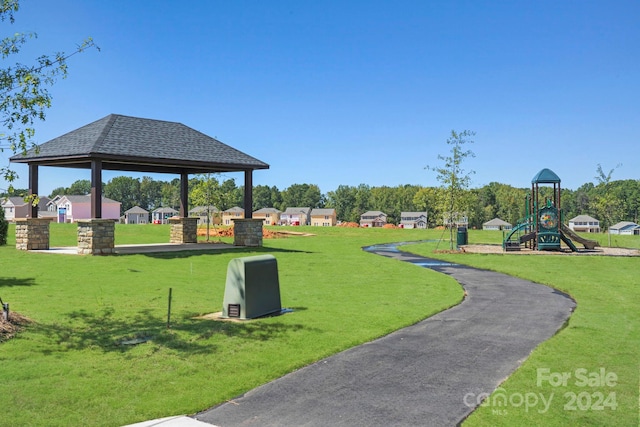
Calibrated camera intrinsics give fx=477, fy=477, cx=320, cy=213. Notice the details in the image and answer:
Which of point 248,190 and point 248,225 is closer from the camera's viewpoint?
point 248,190

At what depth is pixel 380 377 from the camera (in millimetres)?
6629

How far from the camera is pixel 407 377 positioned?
6.64 meters

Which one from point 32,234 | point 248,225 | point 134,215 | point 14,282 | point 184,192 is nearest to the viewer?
point 14,282

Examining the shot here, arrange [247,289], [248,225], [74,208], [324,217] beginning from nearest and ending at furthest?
[247,289] → [248,225] → [74,208] → [324,217]

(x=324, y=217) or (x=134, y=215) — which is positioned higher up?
(x=134, y=215)

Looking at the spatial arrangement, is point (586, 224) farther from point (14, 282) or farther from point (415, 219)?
point (14, 282)

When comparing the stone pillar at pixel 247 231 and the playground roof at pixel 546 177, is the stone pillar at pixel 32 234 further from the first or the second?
the playground roof at pixel 546 177

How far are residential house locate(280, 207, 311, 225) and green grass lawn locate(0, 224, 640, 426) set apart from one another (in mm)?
111552

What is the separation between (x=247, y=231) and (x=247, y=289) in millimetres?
16921

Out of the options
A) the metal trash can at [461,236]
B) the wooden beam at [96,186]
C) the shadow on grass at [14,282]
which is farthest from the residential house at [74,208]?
the shadow on grass at [14,282]

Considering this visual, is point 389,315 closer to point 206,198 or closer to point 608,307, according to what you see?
point 608,307

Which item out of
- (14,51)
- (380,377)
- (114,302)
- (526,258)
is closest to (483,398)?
(380,377)

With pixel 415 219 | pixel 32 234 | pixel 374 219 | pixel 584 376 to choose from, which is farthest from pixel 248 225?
pixel 415 219

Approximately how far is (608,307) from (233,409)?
1018 cm
